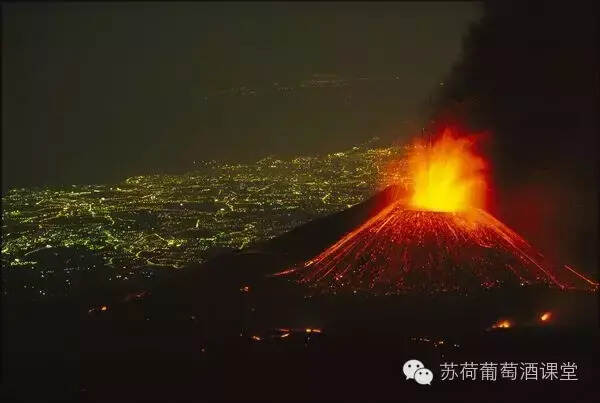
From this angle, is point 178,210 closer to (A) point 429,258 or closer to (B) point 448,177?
(B) point 448,177

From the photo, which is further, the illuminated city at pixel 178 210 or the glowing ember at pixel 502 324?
the illuminated city at pixel 178 210

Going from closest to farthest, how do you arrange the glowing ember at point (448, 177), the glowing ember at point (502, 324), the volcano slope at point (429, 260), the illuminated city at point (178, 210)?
1. the glowing ember at point (502, 324)
2. the volcano slope at point (429, 260)
3. the glowing ember at point (448, 177)
4. the illuminated city at point (178, 210)

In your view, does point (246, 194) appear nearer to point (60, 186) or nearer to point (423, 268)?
point (60, 186)

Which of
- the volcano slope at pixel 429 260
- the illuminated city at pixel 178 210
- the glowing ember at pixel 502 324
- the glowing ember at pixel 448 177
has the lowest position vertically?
the glowing ember at pixel 502 324

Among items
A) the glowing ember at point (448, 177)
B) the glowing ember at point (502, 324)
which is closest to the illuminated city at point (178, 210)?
the glowing ember at point (448, 177)

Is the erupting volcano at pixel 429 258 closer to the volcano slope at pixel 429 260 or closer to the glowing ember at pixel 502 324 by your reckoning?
the volcano slope at pixel 429 260

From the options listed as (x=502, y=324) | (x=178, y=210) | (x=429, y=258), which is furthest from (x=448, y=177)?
(x=178, y=210)

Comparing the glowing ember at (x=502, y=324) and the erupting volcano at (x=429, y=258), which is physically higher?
the erupting volcano at (x=429, y=258)

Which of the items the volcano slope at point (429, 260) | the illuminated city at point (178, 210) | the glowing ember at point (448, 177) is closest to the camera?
the volcano slope at point (429, 260)

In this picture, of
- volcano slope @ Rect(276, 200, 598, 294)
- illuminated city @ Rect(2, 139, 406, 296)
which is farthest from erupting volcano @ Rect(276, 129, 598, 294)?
illuminated city @ Rect(2, 139, 406, 296)
